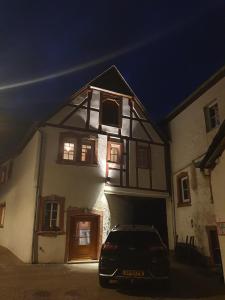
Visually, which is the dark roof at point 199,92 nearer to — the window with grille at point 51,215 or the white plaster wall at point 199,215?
the white plaster wall at point 199,215

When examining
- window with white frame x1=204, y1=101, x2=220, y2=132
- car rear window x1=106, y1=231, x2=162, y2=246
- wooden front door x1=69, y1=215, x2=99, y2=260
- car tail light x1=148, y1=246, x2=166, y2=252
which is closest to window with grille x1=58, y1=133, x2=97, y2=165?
wooden front door x1=69, y1=215, x2=99, y2=260

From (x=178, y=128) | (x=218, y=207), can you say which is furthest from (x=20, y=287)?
(x=178, y=128)

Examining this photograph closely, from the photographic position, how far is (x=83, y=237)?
13.0 metres

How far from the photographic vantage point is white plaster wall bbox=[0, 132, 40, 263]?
41.0 feet

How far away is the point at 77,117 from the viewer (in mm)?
14383

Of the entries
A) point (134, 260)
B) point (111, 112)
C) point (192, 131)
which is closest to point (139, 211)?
point (192, 131)

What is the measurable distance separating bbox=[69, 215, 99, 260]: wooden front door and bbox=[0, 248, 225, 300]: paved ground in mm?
1789

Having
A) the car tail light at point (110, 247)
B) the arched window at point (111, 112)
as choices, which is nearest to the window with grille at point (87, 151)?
the arched window at point (111, 112)

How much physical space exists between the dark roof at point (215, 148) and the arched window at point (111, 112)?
768cm

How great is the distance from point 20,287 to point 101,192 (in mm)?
6609

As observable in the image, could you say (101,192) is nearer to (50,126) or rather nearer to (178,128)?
(50,126)

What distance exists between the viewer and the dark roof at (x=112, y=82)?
15.8m

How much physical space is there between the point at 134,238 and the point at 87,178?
6516 millimetres

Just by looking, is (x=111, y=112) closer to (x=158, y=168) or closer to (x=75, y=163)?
(x=75, y=163)
